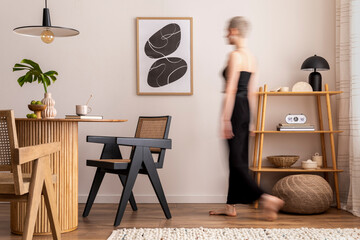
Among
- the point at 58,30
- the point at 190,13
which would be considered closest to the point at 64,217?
the point at 58,30

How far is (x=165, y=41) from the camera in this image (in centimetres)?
397

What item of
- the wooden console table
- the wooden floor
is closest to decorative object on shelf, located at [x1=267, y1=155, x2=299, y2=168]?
the wooden floor

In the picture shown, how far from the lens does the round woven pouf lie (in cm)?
329

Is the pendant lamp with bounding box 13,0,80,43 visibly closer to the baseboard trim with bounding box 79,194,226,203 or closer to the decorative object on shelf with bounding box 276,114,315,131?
the baseboard trim with bounding box 79,194,226,203

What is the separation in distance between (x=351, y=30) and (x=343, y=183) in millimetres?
1382

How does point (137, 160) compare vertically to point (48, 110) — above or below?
below

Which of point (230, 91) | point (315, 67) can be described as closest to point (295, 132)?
point (315, 67)

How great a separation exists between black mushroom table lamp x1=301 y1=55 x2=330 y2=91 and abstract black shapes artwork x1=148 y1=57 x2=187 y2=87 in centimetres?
113

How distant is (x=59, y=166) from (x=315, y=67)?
7.60ft

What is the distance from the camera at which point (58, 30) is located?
308 centimetres

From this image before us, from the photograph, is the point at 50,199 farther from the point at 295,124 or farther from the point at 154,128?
the point at 295,124

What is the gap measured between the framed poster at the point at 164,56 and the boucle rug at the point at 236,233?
5.22 feet

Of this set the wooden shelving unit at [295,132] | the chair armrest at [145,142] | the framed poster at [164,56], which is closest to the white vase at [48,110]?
the chair armrest at [145,142]

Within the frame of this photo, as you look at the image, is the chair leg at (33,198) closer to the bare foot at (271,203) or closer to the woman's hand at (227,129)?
the woman's hand at (227,129)
